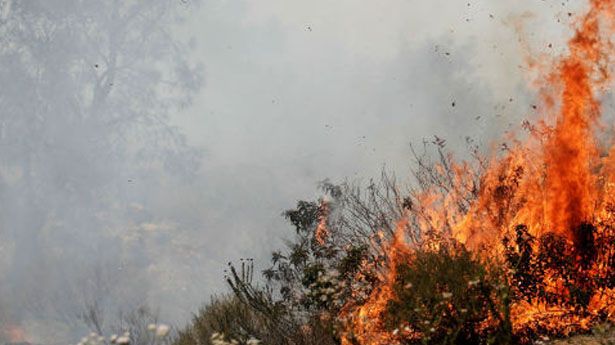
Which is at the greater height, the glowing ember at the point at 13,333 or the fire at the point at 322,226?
the glowing ember at the point at 13,333

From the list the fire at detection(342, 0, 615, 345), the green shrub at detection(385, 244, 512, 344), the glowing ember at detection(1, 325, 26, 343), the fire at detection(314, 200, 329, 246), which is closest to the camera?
the green shrub at detection(385, 244, 512, 344)

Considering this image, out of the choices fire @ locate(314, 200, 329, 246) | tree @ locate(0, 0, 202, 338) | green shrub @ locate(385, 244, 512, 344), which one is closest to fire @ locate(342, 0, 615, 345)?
green shrub @ locate(385, 244, 512, 344)

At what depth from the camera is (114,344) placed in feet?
16.6

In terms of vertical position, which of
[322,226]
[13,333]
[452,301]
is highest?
[13,333]

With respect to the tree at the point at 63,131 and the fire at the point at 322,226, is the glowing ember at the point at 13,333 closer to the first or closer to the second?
the tree at the point at 63,131

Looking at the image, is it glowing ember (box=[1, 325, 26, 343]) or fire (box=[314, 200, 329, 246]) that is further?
glowing ember (box=[1, 325, 26, 343])

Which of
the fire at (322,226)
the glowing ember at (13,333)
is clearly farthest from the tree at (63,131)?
the fire at (322,226)

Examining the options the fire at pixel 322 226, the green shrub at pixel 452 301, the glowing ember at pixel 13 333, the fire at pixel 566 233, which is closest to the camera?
the green shrub at pixel 452 301

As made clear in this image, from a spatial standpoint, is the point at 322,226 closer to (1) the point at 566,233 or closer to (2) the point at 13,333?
(1) the point at 566,233

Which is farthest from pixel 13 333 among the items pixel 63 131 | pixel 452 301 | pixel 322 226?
pixel 452 301

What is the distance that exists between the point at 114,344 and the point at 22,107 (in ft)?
92.3

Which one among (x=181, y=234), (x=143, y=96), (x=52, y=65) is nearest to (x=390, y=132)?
(x=181, y=234)

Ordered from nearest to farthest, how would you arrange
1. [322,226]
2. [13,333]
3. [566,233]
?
[566,233] → [322,226] → [13,333]

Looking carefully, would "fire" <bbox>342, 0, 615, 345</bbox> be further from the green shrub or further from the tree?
the tree
